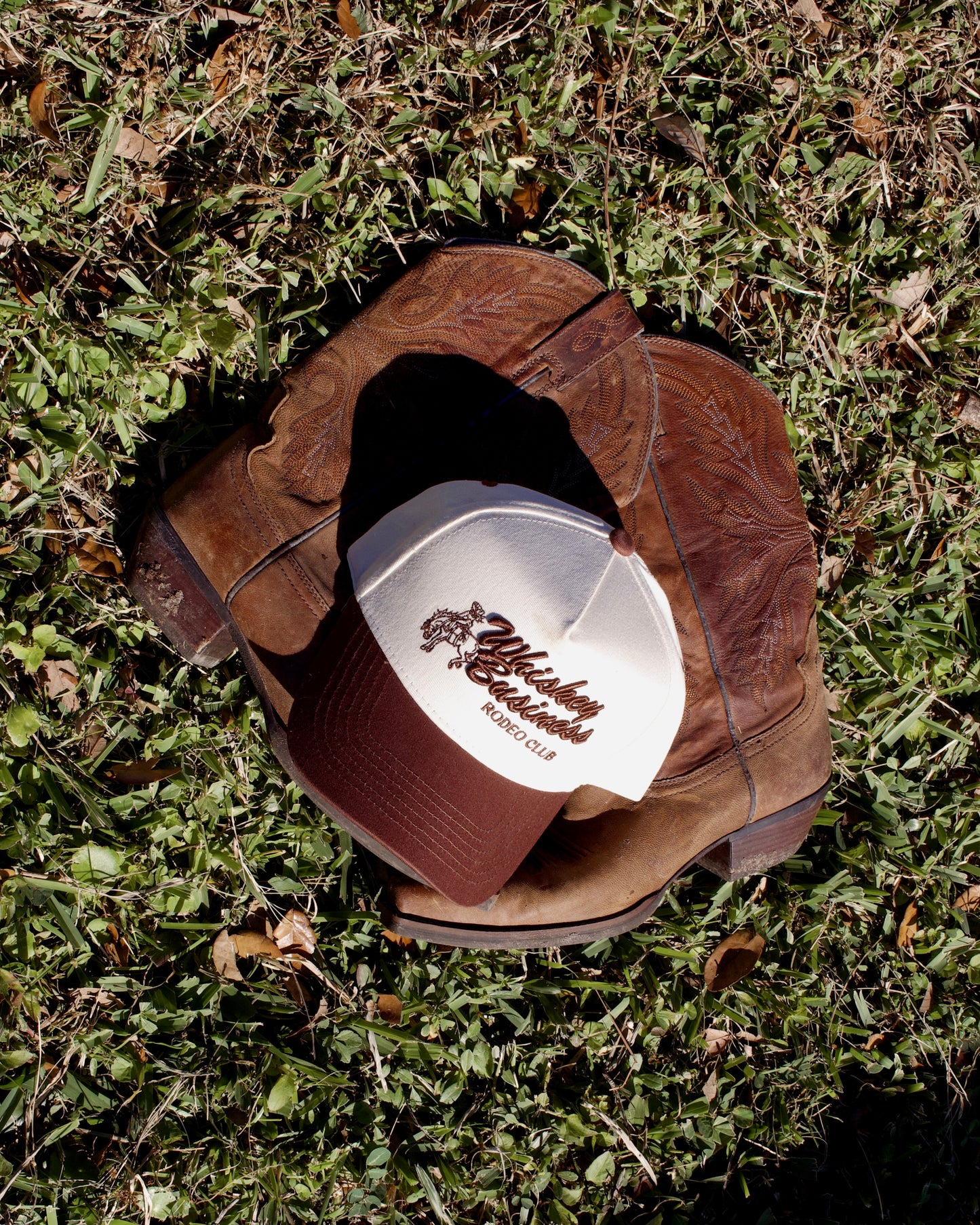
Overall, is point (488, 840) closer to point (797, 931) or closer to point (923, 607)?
point (797, 931)

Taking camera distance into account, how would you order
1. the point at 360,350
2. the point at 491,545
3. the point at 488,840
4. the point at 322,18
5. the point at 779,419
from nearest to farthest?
the point at 491,545 < the point at 488,840 < the point at 360,350 < the point at 322,18 < the point at 779,419

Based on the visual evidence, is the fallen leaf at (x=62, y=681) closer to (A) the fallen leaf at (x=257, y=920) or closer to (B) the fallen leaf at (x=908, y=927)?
(A) the fallen leaf at (x=257, y=920)

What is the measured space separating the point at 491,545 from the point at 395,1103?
5.83 ft

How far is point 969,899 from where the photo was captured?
340cm

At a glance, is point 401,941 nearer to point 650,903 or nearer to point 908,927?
point 650,903

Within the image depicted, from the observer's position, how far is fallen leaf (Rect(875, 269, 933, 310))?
136 inches

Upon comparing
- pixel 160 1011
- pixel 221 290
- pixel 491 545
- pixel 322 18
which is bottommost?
pixel 160 1011

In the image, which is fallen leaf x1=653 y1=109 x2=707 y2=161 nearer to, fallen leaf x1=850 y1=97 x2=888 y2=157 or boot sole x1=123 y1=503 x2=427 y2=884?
fallen leaf x1=850 y1=97 x2=888 y2=157

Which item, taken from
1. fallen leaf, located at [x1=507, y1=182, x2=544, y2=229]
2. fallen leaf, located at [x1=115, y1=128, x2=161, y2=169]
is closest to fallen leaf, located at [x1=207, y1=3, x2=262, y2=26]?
fallen leaf, located at [x1=115, y1=128, x2=161, y2=169]

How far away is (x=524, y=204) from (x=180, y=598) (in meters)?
1.68

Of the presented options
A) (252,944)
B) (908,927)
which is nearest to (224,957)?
(252,944)

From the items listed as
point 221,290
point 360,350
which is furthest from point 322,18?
point 360,350

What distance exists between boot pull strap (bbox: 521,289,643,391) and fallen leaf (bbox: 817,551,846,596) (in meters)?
1.14

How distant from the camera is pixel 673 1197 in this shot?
118 inches
